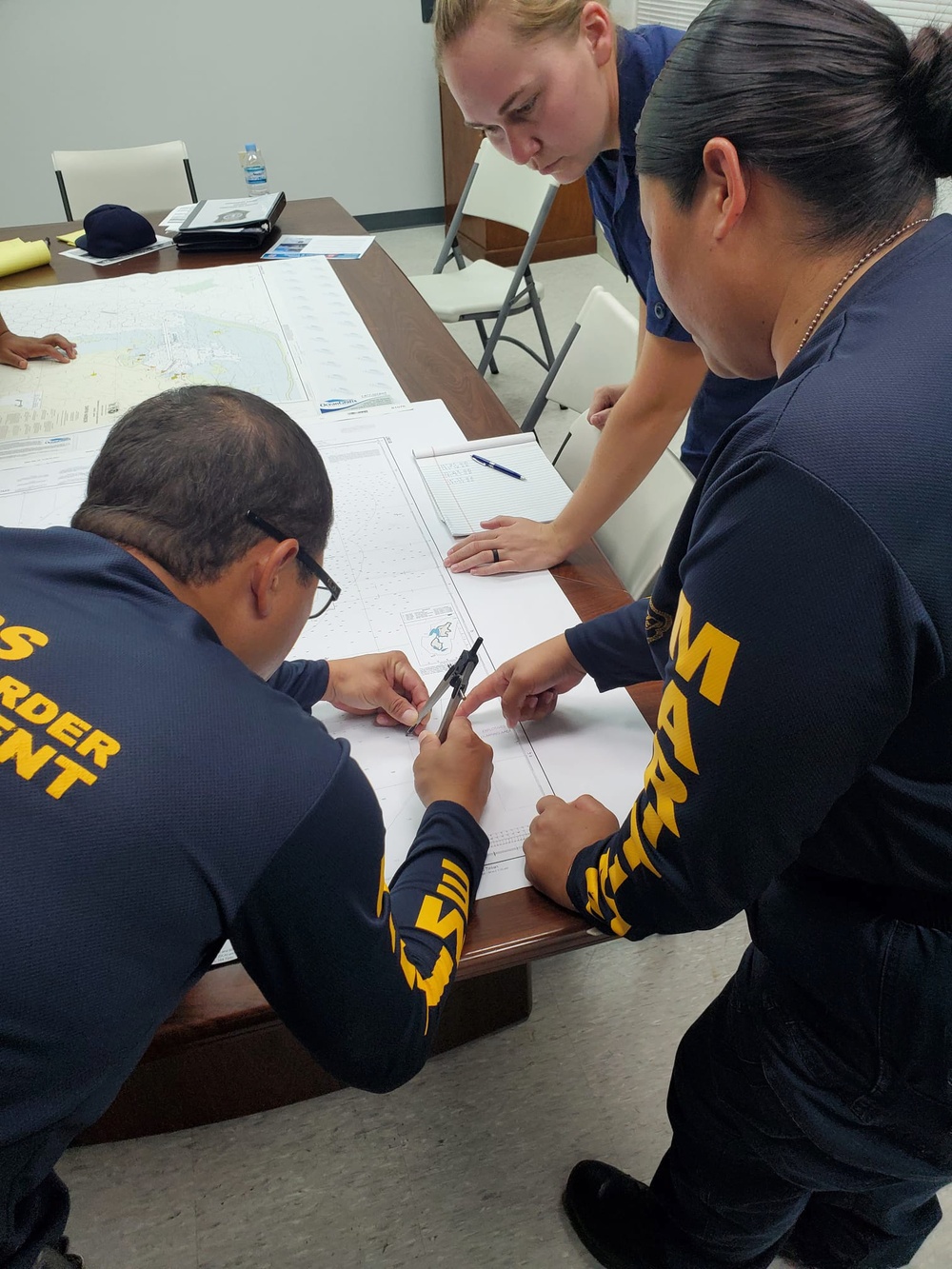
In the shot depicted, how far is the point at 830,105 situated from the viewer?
559 mm

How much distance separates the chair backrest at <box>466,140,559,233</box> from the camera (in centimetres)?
298

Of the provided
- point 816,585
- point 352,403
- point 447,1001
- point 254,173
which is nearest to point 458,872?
point 816,585

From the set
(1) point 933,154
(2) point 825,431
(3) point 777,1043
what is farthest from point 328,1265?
(1) point 933,154

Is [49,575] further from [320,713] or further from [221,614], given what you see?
[320,713]

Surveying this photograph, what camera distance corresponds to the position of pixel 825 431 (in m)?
0.52

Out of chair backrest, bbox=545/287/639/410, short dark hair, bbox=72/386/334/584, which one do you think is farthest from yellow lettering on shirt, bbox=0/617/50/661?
chair backrest, bbox=545/287/639/410

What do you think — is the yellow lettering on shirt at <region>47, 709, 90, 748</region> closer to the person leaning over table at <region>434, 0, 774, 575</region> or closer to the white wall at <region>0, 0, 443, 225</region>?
the person leaning over table at <region>434, 0, 774, 575</region>

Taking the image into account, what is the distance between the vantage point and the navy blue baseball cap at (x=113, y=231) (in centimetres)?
238

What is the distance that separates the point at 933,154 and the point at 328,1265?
149cm

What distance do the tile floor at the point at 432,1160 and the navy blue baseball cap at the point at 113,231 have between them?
2.11m

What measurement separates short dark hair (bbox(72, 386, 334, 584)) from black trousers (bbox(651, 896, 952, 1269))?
0.57 meters

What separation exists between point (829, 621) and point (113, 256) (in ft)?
8.02

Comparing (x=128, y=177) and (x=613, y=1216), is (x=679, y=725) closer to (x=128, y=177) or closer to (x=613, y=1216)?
(x=613, y=1216)

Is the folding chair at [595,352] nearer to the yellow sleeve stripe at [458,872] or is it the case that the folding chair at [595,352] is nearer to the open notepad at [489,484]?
the open notepad at [489,484]
